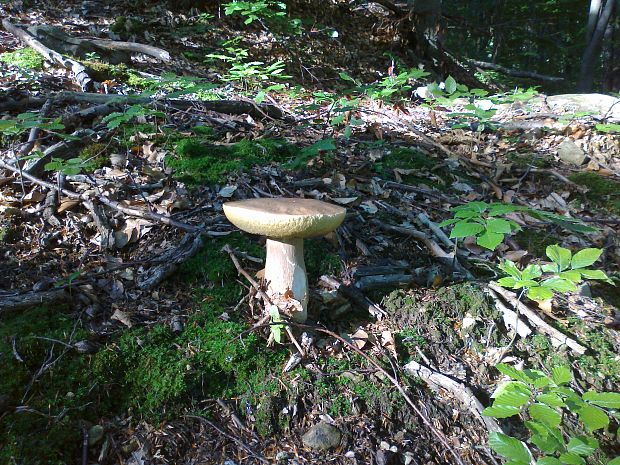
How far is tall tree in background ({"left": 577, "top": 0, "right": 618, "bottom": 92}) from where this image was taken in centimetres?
1210

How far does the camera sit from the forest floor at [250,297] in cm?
167

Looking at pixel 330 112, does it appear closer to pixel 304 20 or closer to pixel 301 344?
pixel 301 344

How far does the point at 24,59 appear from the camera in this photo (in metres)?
4.27

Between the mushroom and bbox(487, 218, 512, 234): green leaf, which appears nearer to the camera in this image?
the mushroom

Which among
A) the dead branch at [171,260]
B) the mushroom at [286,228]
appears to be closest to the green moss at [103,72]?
the dead branch at [171,260]

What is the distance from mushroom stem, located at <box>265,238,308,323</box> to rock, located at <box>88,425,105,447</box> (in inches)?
38.4

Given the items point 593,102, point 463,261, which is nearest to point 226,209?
point 463,261

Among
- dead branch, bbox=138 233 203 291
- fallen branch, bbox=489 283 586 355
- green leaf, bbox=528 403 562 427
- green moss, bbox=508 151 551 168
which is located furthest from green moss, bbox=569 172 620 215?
dead branch, bbox=138 233 203 291

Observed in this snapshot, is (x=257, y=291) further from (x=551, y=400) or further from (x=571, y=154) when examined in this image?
(x=571, y=154)

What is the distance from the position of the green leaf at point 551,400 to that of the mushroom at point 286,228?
110 centimetres

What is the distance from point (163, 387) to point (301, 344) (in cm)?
70

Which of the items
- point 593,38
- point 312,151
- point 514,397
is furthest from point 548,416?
point 593,38

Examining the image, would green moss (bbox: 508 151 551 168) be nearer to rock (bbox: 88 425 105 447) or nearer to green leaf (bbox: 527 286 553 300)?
green leaf (bbox: 527 286 553 300)

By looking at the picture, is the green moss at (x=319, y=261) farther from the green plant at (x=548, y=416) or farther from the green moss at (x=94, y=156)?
the green moss at (x=94, y=156)
